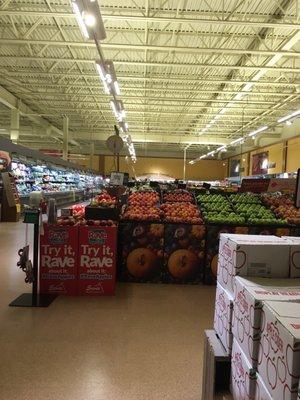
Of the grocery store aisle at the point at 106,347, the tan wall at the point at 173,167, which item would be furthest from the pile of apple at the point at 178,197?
the tan wall at the point at 173,167

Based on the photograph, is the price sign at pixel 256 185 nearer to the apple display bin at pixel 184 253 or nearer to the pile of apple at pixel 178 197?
the pile of apple at pixel 178 197

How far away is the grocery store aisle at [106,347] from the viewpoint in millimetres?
2949

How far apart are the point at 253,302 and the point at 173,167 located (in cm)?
3454

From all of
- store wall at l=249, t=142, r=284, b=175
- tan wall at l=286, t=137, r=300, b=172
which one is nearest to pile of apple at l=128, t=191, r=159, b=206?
tan wall at l=286, t=137, r=300, b=172

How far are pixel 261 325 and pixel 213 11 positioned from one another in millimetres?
8171

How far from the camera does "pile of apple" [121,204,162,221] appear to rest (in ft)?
20.2

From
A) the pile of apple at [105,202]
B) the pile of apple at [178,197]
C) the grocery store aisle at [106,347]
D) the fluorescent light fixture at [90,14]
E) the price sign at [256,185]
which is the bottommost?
the grocery store aisle at [106,347]

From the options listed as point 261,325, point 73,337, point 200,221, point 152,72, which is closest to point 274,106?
point 152,72

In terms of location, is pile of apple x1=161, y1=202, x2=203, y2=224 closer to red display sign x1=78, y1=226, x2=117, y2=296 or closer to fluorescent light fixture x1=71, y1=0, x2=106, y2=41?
red display sign x1=78, y1=226, x2=117, y2=296

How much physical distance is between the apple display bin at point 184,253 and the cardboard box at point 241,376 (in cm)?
407

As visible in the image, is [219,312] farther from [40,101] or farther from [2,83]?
[40,101]

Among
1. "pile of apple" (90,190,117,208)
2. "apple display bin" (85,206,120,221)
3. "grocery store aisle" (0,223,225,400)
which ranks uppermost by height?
"pile of apple" (90,190,117,208)

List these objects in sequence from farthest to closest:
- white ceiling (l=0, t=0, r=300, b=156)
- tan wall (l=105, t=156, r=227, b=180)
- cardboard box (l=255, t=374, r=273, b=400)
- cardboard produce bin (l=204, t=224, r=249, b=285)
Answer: tan wall (l=105, t=156, r=227, b=180)
white ceiling (l=0, t=0, r=300, b=156)
cardboard produce bin (l=204, t=224, r=249, b=285)
cardboard box (l=255, t=374, r=273, b=400)

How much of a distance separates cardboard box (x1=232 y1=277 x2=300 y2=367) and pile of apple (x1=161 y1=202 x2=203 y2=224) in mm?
4077
